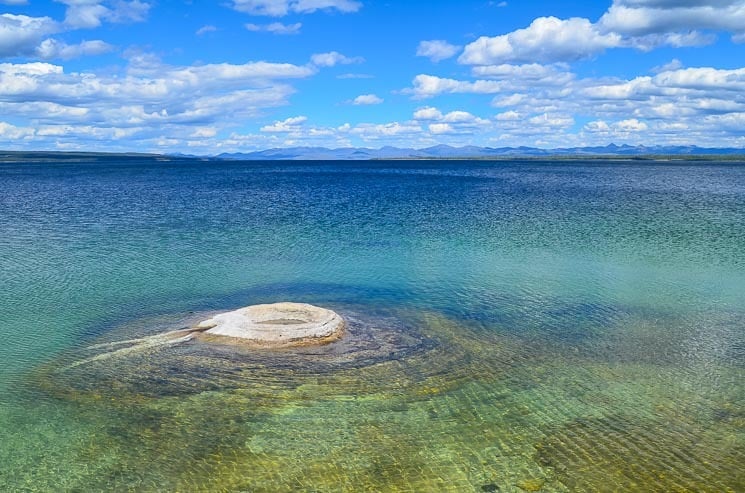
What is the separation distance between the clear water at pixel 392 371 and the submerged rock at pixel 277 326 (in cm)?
123

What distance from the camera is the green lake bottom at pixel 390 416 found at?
13203 millimetres

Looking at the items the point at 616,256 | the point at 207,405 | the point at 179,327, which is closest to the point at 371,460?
the point at 207,405

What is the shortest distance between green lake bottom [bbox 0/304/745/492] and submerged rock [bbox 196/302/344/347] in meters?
0.83

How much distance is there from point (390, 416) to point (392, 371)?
3.14 metres

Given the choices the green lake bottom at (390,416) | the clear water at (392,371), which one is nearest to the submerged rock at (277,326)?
the green lake bottom at (390,416)

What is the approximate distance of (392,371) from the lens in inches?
753

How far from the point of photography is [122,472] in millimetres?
13297

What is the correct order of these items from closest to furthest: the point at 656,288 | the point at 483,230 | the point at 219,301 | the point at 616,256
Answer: the point at 219,301
the point at 656,288
the point at 616,256
the point at 483,230

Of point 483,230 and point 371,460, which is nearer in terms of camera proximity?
point 371,460

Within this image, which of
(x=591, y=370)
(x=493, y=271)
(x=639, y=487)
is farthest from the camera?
(x=493, y=271)

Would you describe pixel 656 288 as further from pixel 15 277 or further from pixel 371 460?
pixel 15 277

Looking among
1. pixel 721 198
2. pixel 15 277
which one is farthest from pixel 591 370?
pixel 721 198

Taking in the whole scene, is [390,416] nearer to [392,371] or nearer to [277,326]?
[392,371]

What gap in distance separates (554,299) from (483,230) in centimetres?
2223
